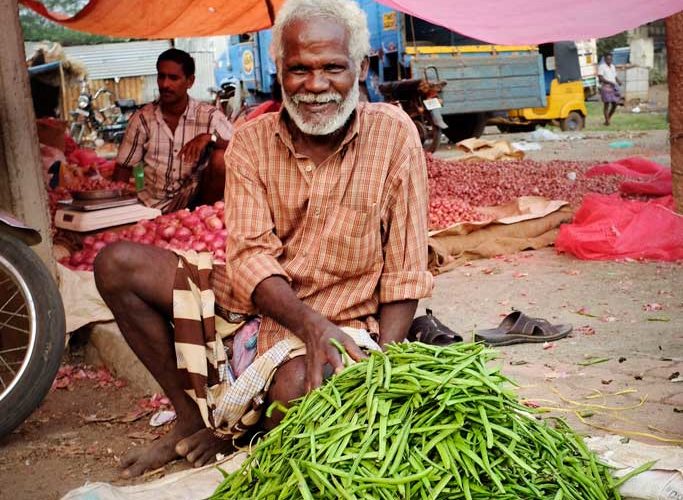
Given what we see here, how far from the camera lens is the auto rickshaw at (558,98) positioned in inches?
675

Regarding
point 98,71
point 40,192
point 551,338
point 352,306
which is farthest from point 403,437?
point 98,71

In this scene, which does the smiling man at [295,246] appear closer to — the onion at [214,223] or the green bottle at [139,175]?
the onion at [214,223]

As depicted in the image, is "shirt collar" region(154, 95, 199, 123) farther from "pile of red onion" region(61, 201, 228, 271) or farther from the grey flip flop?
the grey flip flop

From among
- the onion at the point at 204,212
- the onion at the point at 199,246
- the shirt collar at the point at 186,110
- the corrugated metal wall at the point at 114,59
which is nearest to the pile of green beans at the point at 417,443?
the onion at the point at 199,246

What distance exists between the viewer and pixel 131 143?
604 cm

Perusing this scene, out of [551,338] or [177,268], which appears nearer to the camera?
[177,268]

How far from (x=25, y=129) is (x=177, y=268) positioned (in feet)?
6.05

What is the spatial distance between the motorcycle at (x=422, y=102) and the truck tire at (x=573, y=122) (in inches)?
237

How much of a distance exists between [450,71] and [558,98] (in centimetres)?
477

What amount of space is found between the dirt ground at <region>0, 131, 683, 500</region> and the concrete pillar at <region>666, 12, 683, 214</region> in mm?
815

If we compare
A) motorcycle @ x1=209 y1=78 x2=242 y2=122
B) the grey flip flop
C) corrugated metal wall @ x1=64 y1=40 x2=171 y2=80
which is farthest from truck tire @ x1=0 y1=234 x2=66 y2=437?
corrugated metal wall @ x1=64 y1=40 x2=171 y2=80

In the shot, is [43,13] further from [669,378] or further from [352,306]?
[669,378]

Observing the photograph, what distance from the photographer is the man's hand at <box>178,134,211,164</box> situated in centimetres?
586

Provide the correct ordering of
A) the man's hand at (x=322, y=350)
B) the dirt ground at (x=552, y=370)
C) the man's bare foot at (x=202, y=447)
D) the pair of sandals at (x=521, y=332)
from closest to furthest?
the man's hand at (x=322, y=350) < the man's bare foot at (x=202, y=447) < the dirt ground at (x=552, y=370) < the pair of sandals at (x=521, y=332)
